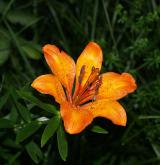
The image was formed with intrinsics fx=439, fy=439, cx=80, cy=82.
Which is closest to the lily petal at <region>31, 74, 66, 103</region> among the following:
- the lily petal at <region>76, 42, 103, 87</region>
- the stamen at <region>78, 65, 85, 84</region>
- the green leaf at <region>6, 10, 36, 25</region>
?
the stamen at <region>78, 65, 85, 84</region>

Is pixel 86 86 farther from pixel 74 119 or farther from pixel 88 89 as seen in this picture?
pixel 74 119

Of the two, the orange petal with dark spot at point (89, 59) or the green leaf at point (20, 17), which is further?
the green leaf at point (20, 17)

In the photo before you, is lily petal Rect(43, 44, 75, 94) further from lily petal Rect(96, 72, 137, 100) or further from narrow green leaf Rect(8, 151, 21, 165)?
narrow green leaf Rect(8, 151, 21, 165)

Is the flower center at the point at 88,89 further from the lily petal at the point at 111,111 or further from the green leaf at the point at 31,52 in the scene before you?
the green leaf at the point at 31,52

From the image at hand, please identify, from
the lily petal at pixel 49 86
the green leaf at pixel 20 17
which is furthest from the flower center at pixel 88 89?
the green leaf at pixel 20 17

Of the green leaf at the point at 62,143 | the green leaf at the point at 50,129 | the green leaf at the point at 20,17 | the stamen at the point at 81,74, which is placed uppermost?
the stamen at the point at 81,74

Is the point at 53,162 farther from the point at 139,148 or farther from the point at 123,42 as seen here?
the point at 123,42
